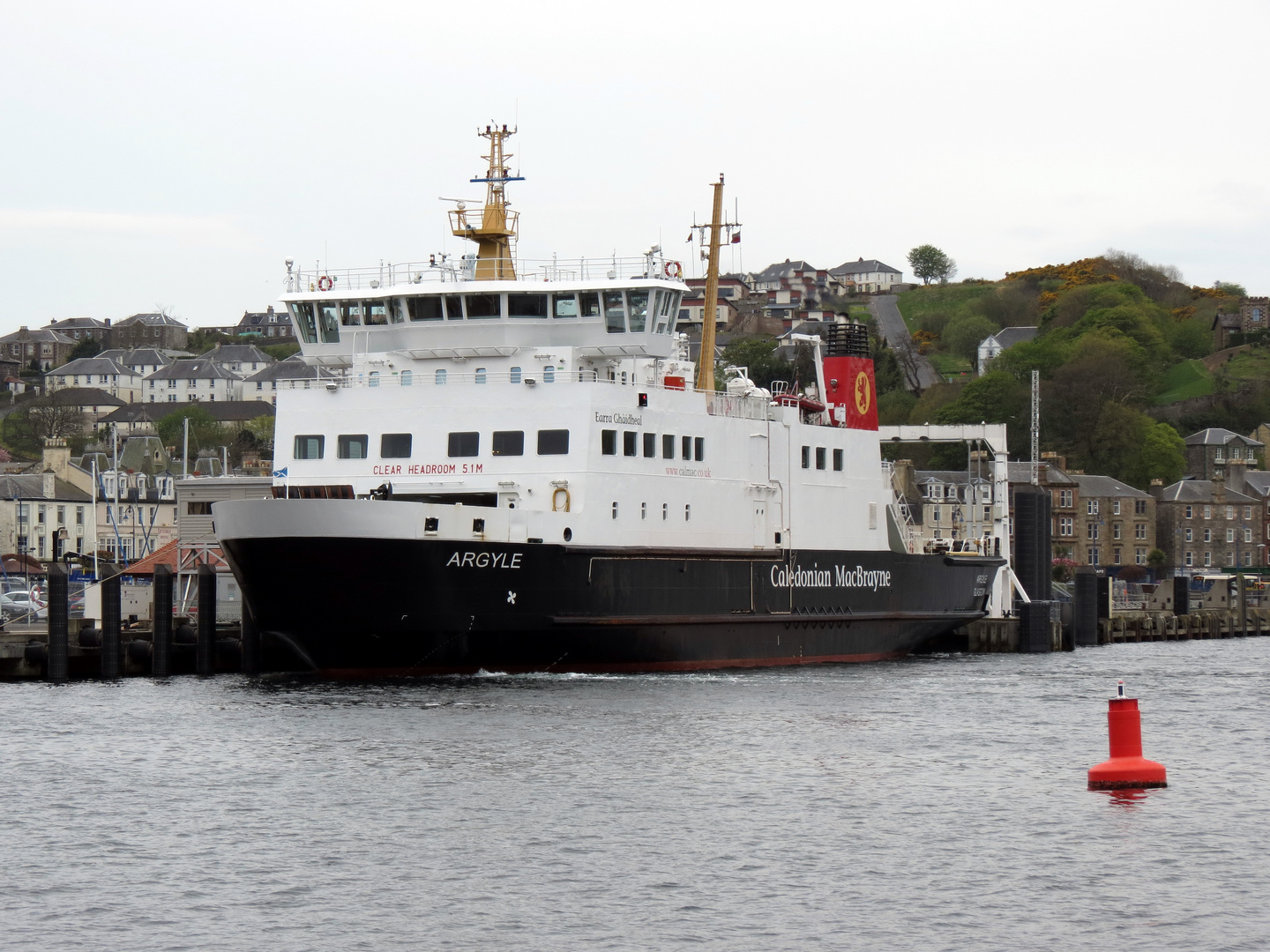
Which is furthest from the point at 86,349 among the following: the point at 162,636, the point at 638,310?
the point at 638,310

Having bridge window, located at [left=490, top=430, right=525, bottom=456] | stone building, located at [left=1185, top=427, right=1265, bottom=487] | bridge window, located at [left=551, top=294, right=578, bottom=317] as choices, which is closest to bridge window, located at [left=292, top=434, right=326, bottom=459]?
bridge window, located at [left=490, top=430, right=525, bottom=456]

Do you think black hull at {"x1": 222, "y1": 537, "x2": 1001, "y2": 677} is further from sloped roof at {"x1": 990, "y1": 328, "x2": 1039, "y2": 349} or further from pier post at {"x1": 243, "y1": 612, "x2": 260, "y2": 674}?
sloped roof at {"x1": 990, "y1": 328, "x2": 1039, "y2": 349}

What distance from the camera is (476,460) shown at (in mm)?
32188

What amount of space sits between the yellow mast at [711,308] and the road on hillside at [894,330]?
97.0 metres

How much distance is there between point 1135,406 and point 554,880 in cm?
9852

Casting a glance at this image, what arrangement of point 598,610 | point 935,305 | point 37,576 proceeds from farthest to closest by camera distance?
1. point 935,305
2. point 37,576
3. point 598,610

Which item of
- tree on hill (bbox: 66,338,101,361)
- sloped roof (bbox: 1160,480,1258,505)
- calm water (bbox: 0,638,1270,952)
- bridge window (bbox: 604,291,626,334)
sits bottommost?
calm water (bbox: 0,638,1270,952)

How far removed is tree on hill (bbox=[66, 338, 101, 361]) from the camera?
175875 mm

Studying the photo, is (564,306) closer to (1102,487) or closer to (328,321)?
(328,321)

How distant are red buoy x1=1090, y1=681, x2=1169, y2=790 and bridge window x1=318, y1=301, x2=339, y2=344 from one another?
720 inches

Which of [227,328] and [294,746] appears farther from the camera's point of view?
[227,328]

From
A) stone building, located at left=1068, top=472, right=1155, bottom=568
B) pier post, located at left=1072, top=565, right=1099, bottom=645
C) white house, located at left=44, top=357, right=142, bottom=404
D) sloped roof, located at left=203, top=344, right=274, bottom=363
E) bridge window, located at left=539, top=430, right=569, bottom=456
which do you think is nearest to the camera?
bridge window, located at left=539, top=430, right=569, bottom=456

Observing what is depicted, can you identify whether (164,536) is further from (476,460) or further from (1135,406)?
(1135,406)

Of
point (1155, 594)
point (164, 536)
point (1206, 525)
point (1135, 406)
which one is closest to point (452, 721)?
point (1155, 594)
